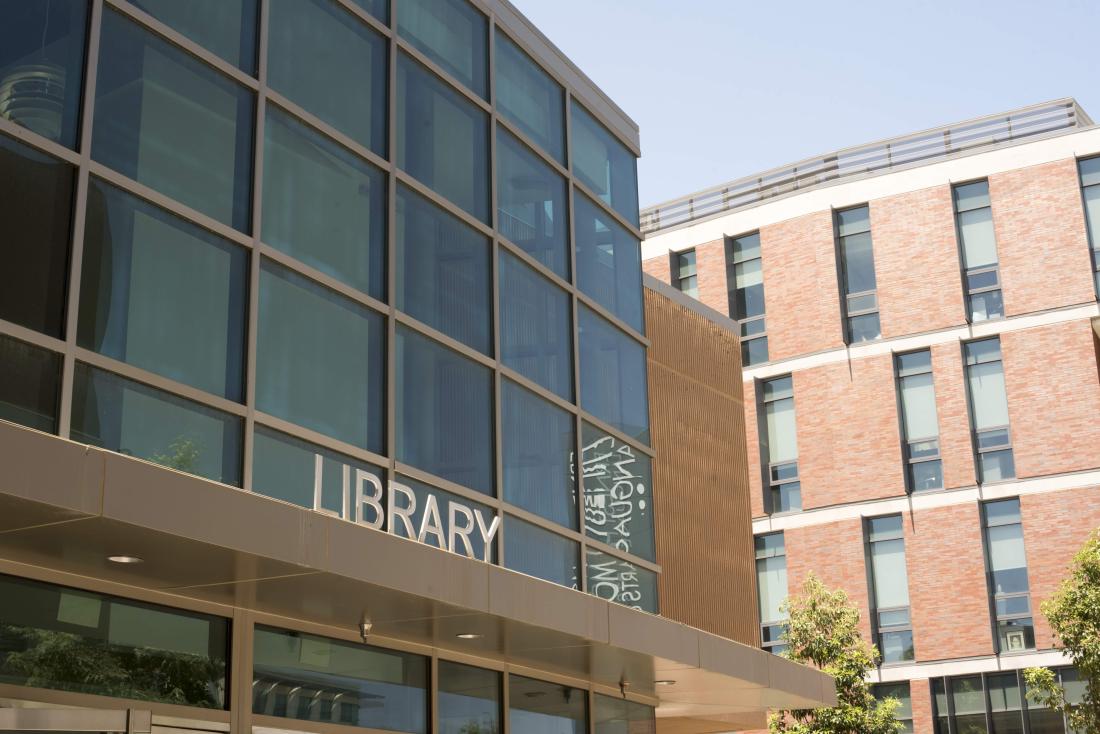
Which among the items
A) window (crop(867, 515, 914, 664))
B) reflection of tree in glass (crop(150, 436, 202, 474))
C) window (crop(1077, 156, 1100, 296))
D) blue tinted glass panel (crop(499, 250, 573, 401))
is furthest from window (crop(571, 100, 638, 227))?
window (crop(1077, 156, 1100, 296))

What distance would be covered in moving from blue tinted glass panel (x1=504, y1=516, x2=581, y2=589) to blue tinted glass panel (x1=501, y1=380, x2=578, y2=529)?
0.67ft

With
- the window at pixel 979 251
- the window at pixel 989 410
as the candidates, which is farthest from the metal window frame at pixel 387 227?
the window at pixel 979 251

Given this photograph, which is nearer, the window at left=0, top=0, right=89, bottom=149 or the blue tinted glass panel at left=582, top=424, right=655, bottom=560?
the window at left=0, top=0, right=89, bottom=149

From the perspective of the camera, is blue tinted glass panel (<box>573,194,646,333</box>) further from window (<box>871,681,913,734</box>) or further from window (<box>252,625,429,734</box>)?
window (<box>871,681,913,734</box>)

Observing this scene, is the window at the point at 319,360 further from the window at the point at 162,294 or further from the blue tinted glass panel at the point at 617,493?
the blue tinted glass panel at the point at 617,493

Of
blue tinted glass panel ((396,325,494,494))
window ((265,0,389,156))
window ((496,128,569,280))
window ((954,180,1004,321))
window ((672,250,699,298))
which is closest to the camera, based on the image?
window ((265,0,389,156))

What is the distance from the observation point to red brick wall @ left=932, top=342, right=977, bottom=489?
36188 millimetres

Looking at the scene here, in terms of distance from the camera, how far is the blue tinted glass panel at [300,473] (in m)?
11.3

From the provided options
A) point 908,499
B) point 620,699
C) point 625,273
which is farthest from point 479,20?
point 908,499

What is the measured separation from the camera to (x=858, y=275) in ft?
129

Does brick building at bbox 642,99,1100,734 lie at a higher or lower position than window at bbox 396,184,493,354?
higher

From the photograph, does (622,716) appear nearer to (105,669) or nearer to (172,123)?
(105,669)

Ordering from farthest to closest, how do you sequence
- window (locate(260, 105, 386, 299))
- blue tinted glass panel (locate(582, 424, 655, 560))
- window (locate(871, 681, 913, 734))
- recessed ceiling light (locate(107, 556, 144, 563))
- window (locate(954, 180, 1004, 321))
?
window (locate(954, 180, 1004, 321))
window (locate(871, 681, 913, 734))
blue tinted glass panel (locate(582, 424, 655, 560))
window (locate(260, 105, 386, 299))
recessed ceiling light (locate(107, 556, 144, 563))

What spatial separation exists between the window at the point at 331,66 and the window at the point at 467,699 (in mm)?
5024
